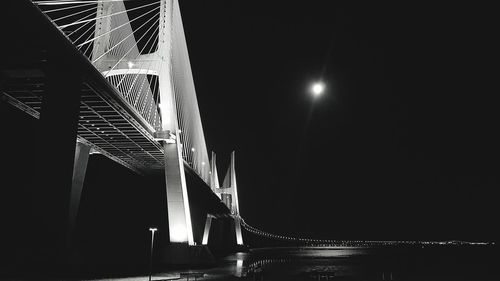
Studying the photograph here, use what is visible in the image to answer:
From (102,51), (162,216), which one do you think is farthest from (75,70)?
(162,216)

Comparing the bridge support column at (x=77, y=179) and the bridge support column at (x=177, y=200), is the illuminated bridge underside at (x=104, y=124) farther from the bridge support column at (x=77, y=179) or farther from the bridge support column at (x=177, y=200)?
the bridge support column at (x=177, y=200)

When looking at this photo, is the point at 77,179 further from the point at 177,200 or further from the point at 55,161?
the point at 55,161

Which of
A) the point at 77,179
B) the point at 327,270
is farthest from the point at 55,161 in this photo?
the point at 327,270

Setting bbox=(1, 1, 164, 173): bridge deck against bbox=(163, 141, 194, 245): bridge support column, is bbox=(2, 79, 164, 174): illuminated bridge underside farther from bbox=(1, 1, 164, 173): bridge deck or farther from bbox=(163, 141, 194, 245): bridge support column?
bbox=(163, 141, 194, 245): bridge support column

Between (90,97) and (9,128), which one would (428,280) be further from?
(9,128)

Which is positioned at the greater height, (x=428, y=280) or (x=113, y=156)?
(x=113, y=156)

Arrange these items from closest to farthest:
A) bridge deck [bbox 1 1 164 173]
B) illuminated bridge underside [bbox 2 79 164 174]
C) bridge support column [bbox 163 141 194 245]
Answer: bridge deck [bbox 1 1 164 173]
illuminated bridge underside [bbox 2 79 164 174]
bridge support column [bbox 163 141 194 245]

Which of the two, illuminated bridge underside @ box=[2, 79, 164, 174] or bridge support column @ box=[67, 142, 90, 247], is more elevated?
illuminated bridge underside @ box=[2, 79, 164, 174]

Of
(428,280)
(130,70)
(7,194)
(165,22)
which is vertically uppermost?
(165,22)

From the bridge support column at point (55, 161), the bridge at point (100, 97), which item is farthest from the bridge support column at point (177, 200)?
the bridge support column at point (55, 161)

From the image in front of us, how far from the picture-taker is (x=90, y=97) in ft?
56.0

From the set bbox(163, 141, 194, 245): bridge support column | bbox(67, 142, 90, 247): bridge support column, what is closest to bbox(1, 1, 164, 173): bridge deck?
bbox(67, 142, 90, 247): bridge support column

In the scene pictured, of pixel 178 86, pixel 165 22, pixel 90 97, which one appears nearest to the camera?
pixel 90 97

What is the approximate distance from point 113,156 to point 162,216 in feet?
96.7
